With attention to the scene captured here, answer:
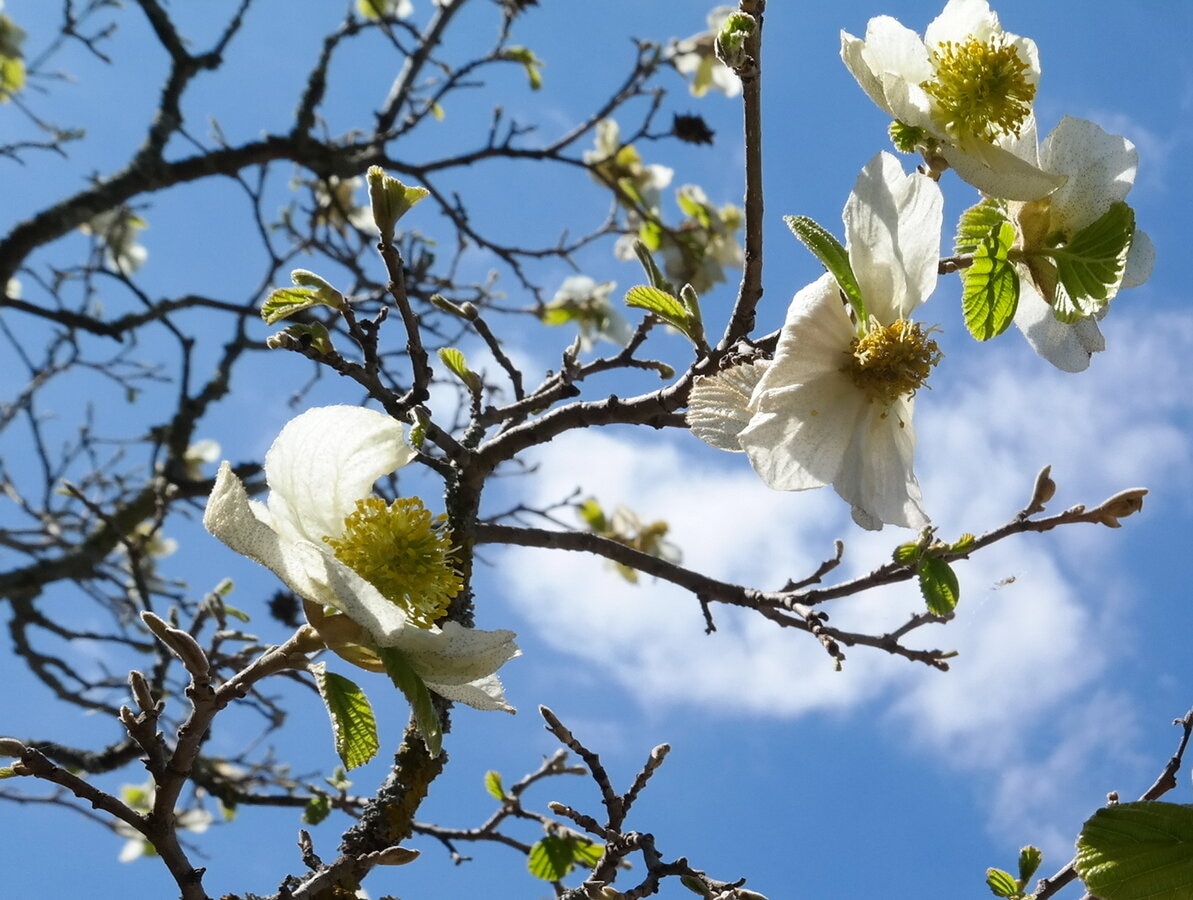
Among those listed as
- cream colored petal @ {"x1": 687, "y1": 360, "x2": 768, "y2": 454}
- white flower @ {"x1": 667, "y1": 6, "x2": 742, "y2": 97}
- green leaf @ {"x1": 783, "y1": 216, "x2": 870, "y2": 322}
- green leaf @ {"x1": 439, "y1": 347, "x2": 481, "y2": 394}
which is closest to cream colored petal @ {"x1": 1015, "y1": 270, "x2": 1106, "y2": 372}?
green leaf @ {"x1": 783, "y1": 216, "x2": 870, "y2": 322}

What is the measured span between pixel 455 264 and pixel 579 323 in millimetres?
479

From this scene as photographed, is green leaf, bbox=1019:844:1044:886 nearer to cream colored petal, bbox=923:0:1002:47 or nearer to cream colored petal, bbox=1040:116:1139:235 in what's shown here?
cream colored petal, bbox=1040:116:1139:235

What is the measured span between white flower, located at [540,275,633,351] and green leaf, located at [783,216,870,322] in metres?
2.50

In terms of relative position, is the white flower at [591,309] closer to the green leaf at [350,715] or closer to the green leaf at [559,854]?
the green leaf at [559,854]

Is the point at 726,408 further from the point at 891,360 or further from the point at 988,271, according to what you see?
the point at 988,271

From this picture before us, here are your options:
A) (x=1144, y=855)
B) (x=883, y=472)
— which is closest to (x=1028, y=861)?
(x=1144, y=855)

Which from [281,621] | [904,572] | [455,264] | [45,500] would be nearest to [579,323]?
[455,264]

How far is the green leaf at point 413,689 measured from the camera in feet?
2.88

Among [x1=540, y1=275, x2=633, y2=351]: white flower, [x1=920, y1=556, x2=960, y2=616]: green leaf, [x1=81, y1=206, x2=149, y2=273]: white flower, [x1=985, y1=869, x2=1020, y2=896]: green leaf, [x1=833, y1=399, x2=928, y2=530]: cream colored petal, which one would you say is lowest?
[x1=985, y1=869, x2=1020, y2=896]: green leaf

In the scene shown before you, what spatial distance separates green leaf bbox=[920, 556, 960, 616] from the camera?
1219mm

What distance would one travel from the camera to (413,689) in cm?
88

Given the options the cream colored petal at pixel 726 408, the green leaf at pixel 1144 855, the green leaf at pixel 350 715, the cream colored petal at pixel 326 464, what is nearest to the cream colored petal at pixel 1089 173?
the cream colored petal at pixel 726 408

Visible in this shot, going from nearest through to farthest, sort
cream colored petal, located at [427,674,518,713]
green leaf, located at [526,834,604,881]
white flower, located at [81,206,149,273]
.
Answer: cream colored petal, located at [427,674,518,713] → green leaf, located at [526,834,604,881] → white flower, located at [81,206,149,273]

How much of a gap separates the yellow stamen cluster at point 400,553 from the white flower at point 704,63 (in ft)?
10.2
